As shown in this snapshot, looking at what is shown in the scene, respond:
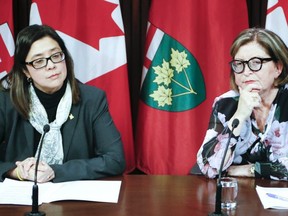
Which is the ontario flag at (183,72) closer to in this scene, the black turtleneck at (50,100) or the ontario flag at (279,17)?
the ontario flag at (279,17)

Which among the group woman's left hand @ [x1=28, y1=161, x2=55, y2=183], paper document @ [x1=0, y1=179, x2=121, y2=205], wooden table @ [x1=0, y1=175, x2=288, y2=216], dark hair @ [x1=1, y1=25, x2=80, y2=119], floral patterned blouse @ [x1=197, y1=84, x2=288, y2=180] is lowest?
wooden table @ [x1=0, y1=175, x2=288, y2=216]

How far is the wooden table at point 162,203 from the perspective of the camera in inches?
56.1

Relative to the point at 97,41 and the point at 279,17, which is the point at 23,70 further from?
the point at 279,17

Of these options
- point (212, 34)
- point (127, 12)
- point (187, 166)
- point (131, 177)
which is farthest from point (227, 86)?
point (131, 177)

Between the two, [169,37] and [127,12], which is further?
[127,12]

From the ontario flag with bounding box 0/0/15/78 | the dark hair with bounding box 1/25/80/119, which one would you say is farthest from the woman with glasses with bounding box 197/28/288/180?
the ontario flag with bounding box 0/0/15/78

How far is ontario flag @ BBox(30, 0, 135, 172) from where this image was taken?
8.87ft

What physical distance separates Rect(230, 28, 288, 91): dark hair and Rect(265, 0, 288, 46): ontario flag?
0.64m

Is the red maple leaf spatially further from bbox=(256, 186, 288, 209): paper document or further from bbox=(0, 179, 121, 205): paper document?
bbox=(256, 186, 288, 209): paper document

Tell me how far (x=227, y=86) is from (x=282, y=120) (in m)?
0.70

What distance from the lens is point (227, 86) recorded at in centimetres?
273

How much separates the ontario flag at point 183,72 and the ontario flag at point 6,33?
2.80 ft

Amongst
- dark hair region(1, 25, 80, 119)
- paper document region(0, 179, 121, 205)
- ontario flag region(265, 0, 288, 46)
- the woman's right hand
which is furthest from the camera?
ontario flag region(265, 0, 288, 46)

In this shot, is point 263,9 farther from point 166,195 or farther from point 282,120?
point 166,195
